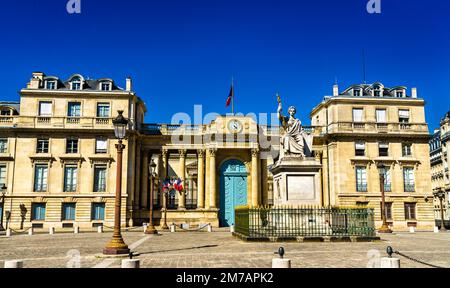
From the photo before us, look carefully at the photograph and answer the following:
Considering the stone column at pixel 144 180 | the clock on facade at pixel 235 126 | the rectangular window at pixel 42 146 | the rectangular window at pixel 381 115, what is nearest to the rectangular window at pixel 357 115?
the rectangular window at pixel 381 115

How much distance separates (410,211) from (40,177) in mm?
34891

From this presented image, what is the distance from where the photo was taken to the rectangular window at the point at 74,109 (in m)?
39.2

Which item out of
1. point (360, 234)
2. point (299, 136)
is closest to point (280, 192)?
point (299, 136)

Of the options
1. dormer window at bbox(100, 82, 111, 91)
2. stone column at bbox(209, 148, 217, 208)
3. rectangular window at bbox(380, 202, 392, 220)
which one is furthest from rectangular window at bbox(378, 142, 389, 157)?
dormer window at bbox(100, 82, 111, 91)

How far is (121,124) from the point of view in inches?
562

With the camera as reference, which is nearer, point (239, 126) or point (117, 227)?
point (117, 227)

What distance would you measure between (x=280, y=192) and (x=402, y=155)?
2792 centimetres

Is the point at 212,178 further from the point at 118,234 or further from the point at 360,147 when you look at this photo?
the point at 118,234

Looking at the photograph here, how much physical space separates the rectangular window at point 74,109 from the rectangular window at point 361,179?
89.3ft

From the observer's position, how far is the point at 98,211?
37969 mm

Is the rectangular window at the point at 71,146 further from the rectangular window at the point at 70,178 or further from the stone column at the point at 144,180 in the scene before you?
Result: the stone column at the point at 144,180

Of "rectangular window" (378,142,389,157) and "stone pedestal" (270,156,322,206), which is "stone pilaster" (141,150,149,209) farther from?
"stone pedestal" (270,156,322,206)
